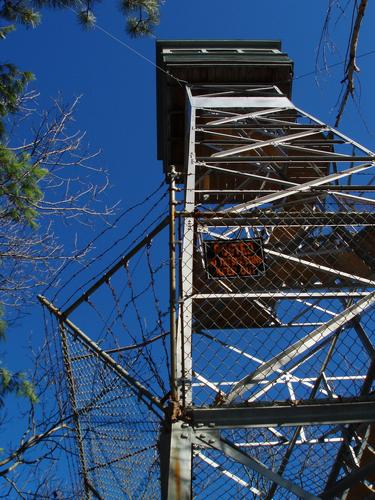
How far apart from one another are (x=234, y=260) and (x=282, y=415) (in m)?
1.49

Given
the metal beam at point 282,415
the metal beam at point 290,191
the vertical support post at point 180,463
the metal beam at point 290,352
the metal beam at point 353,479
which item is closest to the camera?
the vertical support post at point 180,463

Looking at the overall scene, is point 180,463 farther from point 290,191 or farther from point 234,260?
point 290,191

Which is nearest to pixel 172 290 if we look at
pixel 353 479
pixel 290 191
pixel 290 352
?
pixel 290 352

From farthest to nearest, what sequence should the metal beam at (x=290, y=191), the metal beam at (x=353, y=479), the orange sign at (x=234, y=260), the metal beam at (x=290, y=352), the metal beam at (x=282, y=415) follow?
the metal beam at (x=290, y=191) < the orange sign at (x=234, y=260) < the metal beam at (x=290, y=352) < the metal beam at (x=353, y=479) < the metal beam at (x=282, y=415)

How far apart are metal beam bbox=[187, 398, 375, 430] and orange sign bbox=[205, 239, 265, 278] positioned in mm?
1378

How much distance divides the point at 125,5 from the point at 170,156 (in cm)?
526

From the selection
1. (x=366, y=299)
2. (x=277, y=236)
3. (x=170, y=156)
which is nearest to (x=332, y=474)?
(x=366, y=299)

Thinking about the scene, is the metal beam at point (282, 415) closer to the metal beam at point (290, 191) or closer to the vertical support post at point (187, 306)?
the vertical support post at point (187, 306)

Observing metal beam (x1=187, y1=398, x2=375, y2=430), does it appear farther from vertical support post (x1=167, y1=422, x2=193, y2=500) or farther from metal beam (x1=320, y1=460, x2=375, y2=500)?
metal beam (x1=320, y1=460, x2=375, y2=500)

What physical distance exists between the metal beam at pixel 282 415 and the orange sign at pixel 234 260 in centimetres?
138

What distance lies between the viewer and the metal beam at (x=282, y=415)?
2.90m

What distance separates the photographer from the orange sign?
4180 mm

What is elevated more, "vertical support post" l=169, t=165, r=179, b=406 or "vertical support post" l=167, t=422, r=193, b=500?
"vertical support post" l=169, t=165, r=179, b=406

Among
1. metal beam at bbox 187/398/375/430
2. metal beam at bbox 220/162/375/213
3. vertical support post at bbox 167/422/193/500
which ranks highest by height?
metal beam at bbox 220/162/375/213
